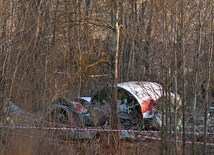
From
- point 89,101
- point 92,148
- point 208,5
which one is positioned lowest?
point 92,148

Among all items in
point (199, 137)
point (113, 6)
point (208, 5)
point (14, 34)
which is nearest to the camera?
point (14, 34)

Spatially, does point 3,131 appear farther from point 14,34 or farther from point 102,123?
point 102,123

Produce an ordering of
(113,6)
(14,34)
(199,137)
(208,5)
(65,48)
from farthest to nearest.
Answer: (65,48)
(113,6)
(199,137)
(208,5)
(14,34)

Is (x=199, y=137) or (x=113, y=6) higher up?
(x=113, y=6)

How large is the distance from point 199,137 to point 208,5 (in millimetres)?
3092

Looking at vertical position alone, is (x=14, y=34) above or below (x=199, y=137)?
above

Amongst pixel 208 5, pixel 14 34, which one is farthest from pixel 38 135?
pixel 208 5

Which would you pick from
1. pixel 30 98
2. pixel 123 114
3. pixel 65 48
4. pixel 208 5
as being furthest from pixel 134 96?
pixel 208 5

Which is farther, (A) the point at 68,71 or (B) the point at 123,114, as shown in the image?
(B) the point at 123,114

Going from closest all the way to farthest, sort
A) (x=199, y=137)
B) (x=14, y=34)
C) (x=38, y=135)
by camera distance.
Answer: (x=14, y=34) → (x=38, y=135) → (x=199, y=137)

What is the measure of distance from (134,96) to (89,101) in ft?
4.59

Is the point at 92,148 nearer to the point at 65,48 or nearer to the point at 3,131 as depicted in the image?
the point at 3,131

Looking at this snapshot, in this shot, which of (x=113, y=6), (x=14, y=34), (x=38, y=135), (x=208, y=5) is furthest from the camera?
(x=113, y=6)

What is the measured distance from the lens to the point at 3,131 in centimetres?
729
